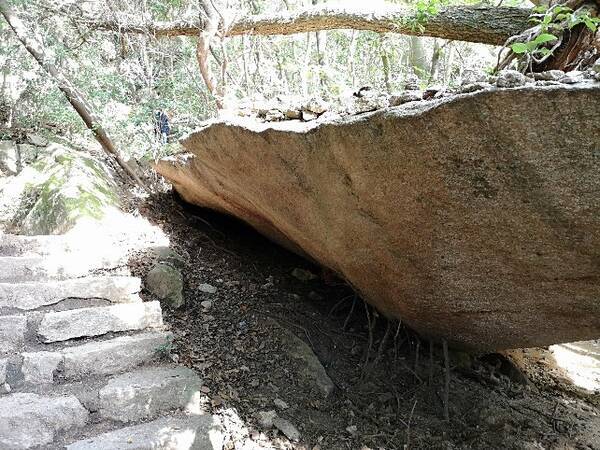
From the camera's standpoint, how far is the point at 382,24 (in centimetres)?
471

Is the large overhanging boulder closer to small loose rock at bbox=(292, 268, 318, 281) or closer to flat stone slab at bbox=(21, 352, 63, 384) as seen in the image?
small loose rock at bbox=(292, 268, 318, 281)

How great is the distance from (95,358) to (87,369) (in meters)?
0.08

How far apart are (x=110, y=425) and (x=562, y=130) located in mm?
2754

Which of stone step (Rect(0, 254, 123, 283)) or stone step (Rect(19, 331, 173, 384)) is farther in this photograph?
stone step (Rect(0, 254, 123, 283))

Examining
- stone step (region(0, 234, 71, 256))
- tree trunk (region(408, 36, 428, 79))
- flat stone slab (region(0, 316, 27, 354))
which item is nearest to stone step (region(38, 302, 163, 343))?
flat stone slab (region(0, 316, 27, 354))

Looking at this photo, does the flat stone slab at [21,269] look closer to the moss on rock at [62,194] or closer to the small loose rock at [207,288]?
the moss on rock at [62,194]

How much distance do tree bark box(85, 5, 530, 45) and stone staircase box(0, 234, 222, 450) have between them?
3.50 meters

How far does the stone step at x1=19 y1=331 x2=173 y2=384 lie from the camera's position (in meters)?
2.89

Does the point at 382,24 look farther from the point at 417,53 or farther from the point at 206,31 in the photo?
the point at 417,53

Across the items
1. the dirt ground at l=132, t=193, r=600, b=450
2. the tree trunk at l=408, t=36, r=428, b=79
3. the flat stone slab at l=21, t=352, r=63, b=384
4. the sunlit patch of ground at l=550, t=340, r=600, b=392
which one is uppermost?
the tree trunk at l=408, t=36, r=428, b=79

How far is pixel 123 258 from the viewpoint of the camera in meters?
4.20

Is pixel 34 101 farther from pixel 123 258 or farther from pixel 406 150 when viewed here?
pixel 406 150

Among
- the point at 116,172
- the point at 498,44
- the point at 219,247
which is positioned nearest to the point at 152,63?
the point at 116,172

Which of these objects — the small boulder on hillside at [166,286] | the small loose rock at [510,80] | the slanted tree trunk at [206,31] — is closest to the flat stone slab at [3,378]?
the small boulder on hillside at [166,286]
